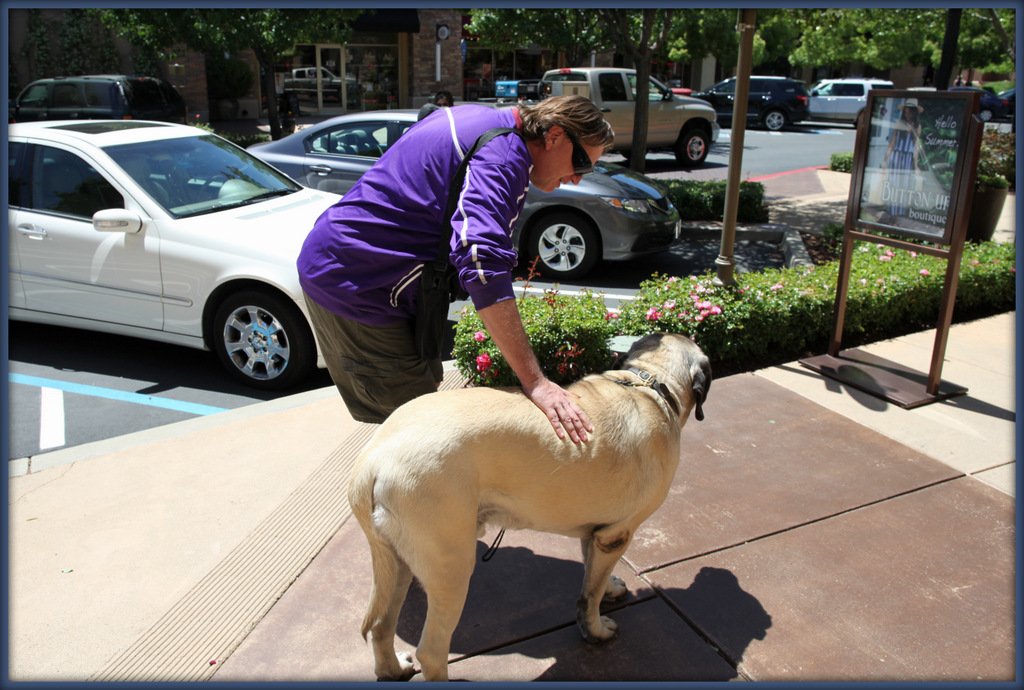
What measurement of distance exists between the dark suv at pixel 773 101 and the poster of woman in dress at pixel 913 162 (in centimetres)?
2258

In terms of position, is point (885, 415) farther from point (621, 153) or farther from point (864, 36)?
point (864, 36)

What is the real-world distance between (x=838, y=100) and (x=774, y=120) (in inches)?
176

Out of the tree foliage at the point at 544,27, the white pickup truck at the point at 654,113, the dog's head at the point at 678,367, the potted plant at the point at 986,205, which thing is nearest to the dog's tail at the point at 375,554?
the dog's head at the point at 678,367

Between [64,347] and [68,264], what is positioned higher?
[68,264]

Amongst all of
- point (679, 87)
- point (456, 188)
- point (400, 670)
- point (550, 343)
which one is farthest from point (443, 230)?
point (679, 87)

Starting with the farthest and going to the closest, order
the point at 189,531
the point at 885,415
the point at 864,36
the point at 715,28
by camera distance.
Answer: the point at 864,36, the point at 715,28, the point at 885,415, the point at 189,531

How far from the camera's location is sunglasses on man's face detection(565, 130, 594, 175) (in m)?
2.53

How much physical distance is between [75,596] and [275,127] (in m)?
14.9

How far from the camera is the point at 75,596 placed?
305 cm

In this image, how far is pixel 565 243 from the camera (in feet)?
26.4

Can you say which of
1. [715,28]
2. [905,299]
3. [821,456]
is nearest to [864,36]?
[715,28]

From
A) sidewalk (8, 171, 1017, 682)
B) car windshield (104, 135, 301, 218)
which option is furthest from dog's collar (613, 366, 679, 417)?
car windshield (104, 135, 301, 218)

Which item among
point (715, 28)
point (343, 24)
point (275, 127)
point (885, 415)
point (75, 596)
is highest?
point (715, 28)

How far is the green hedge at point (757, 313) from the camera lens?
13.9ft
